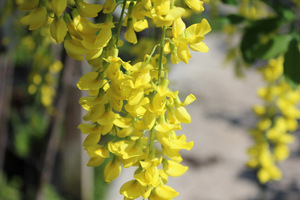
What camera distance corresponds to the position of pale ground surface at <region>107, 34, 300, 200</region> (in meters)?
3.00

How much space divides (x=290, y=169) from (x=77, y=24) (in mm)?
3209

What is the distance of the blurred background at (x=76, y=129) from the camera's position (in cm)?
122

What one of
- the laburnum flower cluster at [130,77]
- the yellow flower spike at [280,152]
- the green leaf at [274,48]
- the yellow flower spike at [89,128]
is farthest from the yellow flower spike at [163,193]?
the yellow flower spike at [280,152]

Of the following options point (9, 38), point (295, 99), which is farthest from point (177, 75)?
point (9, 38)

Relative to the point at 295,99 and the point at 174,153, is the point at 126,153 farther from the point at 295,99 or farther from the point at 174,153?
the point at 295,99

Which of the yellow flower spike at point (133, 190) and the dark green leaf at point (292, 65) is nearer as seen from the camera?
the yellow flower spike at point (133, 190)

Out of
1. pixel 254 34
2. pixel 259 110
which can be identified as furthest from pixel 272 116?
pixel 254 34

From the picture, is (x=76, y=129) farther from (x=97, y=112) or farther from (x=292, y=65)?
(x=97, y=112)

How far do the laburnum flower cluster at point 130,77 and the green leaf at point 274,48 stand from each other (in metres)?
0.45

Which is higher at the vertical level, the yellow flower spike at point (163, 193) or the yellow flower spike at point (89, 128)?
the yellow flower spike at point (89, 128)

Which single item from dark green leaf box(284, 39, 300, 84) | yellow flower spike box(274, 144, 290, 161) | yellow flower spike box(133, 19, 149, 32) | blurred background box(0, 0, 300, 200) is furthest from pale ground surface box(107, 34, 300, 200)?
yellow flower spike box(133, 19, 149, 32)

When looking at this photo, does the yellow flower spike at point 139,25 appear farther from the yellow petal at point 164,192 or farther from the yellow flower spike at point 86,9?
the yellow petal at point 164,192

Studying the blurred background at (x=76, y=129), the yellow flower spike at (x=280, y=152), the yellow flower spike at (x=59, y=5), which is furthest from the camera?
the yellow flower spike at (x=280, y=152)

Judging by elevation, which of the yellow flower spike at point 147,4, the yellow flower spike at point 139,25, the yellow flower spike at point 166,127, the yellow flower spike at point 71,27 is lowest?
the yellow flower spike at point 166,127
